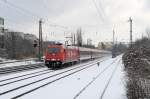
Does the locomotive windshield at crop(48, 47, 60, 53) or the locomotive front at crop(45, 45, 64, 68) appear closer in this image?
the locomotive front at crop(45, 45, 64, 68)

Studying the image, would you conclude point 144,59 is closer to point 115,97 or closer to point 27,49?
point 115,97

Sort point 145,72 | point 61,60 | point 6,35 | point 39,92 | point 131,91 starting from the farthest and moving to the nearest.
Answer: point 6,35
point 61,60
point 39,92
point 145,72
point 131,91

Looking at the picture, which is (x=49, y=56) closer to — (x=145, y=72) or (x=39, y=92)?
(x=39, y=92)

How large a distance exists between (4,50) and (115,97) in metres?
65.8

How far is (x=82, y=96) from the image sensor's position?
17062mm

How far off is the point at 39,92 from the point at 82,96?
107 inches

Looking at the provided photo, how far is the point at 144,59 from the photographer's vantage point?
14.8 m

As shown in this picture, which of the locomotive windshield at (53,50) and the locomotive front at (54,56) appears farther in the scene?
the locomotive windshield at (53,50)

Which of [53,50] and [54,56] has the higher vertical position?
[53,50]

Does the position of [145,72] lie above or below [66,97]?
above

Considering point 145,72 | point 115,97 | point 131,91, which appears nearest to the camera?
point 131,91

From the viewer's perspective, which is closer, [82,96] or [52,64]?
[82,96]

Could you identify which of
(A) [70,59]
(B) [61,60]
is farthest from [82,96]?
(A) [70,59]

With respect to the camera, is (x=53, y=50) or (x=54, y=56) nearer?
(x=54, y=56)
